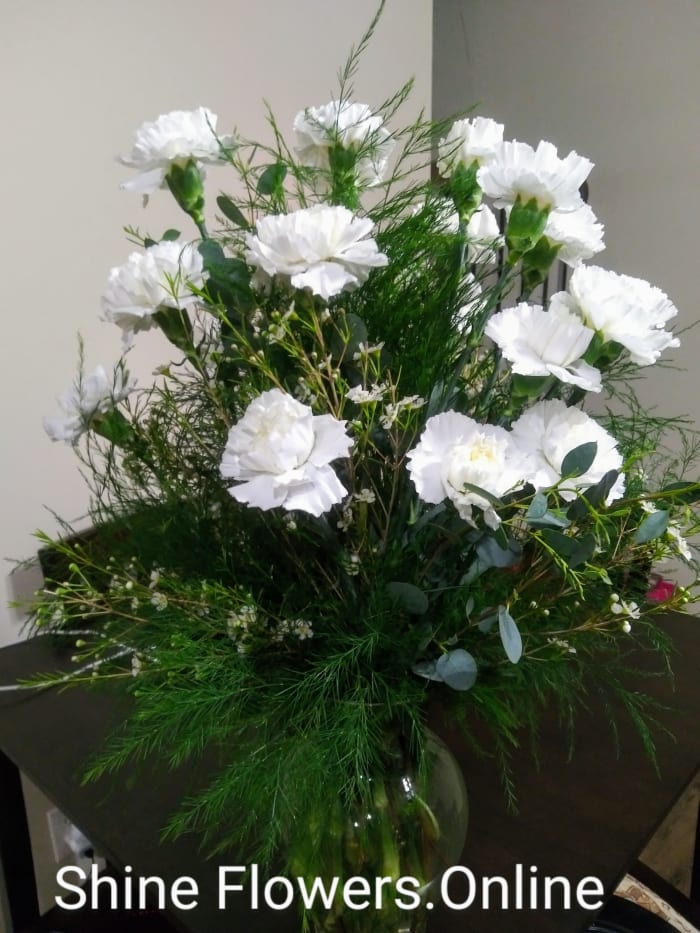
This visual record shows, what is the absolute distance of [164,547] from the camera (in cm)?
64

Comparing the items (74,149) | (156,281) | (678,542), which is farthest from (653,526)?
(74,149)

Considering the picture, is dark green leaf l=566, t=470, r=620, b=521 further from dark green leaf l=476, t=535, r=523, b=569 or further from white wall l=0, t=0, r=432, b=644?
white wall l=0, t=0, r=432, b=644

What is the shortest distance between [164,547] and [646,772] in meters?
0.56

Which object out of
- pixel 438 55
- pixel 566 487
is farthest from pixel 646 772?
pixel 438 55

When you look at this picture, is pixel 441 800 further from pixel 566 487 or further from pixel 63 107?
pixel 63 107

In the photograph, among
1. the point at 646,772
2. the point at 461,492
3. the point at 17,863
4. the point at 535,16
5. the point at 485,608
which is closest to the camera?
the point at 461,492

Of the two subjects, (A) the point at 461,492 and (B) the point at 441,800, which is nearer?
(A) the point at 461,492

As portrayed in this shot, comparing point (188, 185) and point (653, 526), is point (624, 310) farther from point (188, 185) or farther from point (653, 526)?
point (188, 185)

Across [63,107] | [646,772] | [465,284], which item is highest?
[63,107]

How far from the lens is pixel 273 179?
58cm

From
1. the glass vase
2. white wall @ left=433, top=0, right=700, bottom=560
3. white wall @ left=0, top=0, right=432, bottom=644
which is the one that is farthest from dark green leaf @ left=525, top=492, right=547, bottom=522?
white wall @ left=433, top=0, right=700, bottom=560

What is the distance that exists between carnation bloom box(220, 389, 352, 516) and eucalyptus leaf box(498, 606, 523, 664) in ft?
0.45

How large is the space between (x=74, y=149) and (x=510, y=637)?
104 centimetres

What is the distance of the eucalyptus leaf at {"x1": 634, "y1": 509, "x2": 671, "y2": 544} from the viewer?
19.0 inches
